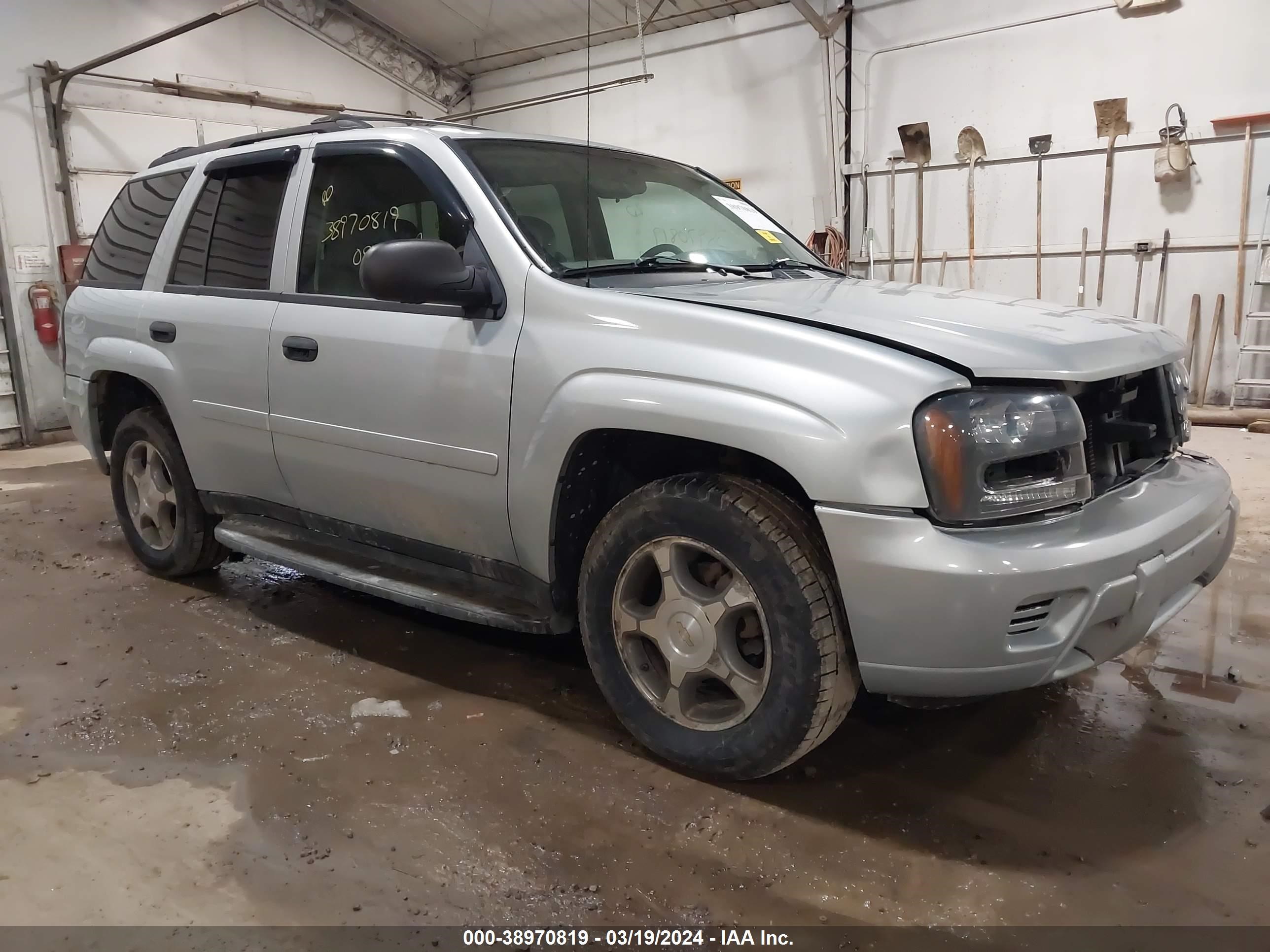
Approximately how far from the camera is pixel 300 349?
110 inches

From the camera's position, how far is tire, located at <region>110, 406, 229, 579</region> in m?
3.56

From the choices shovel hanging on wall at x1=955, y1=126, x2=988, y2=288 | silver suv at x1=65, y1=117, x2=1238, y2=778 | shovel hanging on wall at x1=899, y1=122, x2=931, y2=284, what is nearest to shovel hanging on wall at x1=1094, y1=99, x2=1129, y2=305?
shovel hanging on wall at x1=955, y1=126, x2=988, y2=288

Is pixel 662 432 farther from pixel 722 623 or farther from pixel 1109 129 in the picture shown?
pixel 1109 129

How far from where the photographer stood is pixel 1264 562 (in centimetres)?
381

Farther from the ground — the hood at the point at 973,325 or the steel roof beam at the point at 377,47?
the steel roof beam at the point at 377,47

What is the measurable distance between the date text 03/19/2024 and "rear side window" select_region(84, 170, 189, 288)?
297 centimetres

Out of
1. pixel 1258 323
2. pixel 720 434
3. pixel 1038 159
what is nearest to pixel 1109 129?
pixel 1038 159

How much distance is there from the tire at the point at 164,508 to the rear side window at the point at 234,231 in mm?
656

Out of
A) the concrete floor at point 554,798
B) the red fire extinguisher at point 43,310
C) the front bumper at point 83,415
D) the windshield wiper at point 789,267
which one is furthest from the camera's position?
the red fire extinguisher at point 43,310

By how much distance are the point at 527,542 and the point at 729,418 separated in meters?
0.74

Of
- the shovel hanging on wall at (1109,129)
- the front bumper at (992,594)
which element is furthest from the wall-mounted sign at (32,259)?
the shovel hanging on wall at (1109,129)

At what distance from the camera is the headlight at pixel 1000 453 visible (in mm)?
1744

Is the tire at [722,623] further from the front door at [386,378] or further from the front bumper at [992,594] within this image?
the front door at [386,378]

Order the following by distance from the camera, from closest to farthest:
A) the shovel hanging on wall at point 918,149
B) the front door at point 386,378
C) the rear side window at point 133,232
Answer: the front door at point 386,378, the rear side window at point 133,232, the shovel hanging on wall at point 918,149
